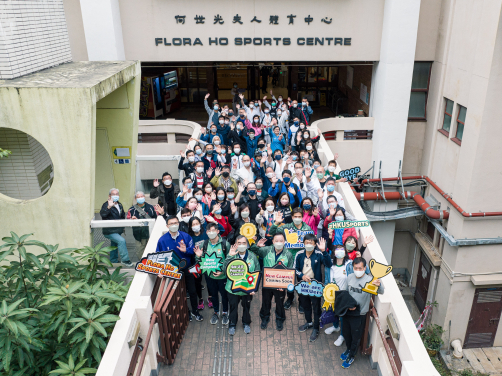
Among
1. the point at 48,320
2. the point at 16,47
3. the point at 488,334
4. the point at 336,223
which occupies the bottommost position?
the point at 488,334

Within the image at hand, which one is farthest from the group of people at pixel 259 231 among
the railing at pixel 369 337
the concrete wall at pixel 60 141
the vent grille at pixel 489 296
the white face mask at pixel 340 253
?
the vent grille at pixel 489 296

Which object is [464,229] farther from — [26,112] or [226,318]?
[26,112]

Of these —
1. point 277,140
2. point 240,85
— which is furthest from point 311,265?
point 240,85

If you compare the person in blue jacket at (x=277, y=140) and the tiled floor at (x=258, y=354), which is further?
the person in blue jacket at (x=277, y=140)

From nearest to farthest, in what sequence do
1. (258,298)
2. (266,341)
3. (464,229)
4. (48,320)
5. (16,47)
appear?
(48,320)
(266,341)
(258,298)
(16,47)
(464,229)

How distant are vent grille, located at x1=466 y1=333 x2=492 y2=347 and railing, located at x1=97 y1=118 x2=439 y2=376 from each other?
1090 centimetres

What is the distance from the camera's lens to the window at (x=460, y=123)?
1411 cm

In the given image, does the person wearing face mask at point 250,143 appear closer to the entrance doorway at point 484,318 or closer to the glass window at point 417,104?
the glass window at point 417,104

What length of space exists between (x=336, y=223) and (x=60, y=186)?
5.63 m

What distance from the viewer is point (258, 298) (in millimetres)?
8070

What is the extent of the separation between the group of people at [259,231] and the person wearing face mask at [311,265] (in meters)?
0.02

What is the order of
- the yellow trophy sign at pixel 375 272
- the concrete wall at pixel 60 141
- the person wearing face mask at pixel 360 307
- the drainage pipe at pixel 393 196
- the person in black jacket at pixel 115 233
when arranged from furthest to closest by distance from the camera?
the drainage pipe at pixel 393 196 → the person in black jacket at pixel 115 233 → the concrete wall at pixel 60 141 → the person wearing face mask at pixel 360 307 → the yellow trophy sign at pixel 375 272

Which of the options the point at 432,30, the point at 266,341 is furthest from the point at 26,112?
the point at 432,30

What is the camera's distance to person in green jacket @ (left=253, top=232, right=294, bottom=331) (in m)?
6.72
